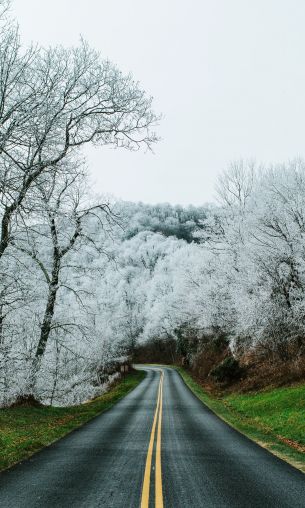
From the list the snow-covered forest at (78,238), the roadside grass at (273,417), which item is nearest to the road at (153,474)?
the roadside grass at (273,417)

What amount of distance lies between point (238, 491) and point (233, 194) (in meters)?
31.8

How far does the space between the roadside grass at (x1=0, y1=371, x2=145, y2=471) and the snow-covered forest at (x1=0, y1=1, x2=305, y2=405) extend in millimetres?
1185

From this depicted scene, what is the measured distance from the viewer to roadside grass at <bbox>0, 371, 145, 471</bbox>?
1096 centimetres

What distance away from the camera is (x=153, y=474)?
860 centimetres

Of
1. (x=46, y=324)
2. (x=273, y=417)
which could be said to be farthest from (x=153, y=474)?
(x=46, y=324)

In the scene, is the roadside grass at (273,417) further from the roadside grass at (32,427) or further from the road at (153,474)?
the roadside grass at (32,427)

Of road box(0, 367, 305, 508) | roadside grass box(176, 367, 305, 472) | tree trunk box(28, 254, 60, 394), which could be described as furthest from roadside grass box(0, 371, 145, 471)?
roadside grass box(176, 367, 305, 472)

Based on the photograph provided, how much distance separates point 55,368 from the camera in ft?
78.2

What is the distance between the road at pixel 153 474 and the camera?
6.87 metres

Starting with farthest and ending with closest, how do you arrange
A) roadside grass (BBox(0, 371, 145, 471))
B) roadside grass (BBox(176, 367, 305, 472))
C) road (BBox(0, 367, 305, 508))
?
roadside grass (BBox(176, 367, 305, 472))
roadside grass (BBox(0, 371, 145, 471))
road (BBox(0, 367, 305, 508))

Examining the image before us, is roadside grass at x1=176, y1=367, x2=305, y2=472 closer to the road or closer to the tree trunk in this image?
the road

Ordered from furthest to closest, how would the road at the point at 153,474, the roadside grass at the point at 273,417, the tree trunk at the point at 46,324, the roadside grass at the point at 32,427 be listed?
the tree trunk at the point at 46,324
the roadside grass at the point at 273,417
the roadside grass at the point at 32,427
the road at the point at 153,474

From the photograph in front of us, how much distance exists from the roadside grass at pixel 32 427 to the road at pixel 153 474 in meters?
0.44

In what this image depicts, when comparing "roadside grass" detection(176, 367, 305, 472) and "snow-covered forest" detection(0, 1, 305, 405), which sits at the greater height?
"snow-covered forest" detection(0, 1, 305, 405)
